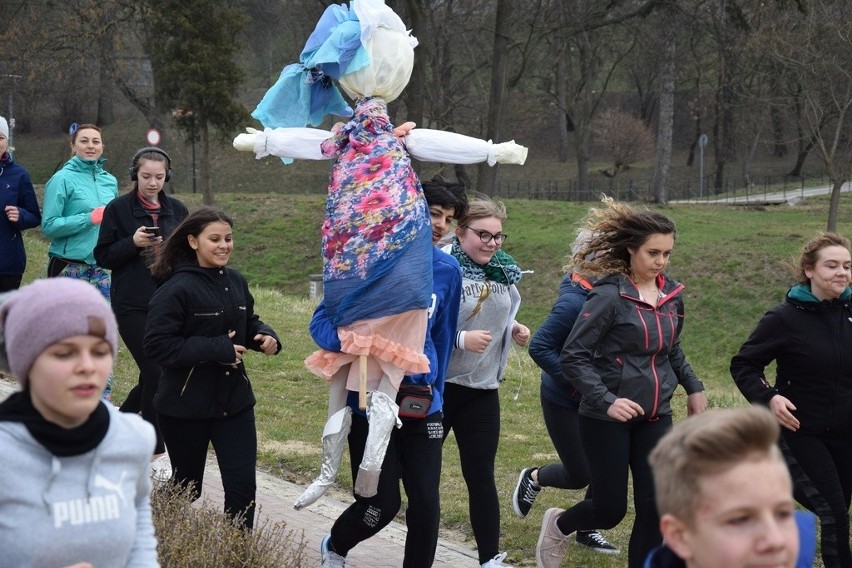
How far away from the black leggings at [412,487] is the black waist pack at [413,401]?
8 cm

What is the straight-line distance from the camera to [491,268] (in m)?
6.15

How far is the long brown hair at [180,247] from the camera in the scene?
5598mm

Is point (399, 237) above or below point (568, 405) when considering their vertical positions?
above

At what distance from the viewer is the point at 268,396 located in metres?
10.9

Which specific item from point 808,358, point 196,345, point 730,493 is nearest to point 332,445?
point 196,345

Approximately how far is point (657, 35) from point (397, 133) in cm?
3719

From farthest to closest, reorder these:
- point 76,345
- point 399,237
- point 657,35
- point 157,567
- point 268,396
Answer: point 657,35 < point 268,396 < point 399,237 < point 157,567 < point 76,345

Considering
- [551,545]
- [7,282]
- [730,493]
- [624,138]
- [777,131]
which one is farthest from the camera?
[777,131]

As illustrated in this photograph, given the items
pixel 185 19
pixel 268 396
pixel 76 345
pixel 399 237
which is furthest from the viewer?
pixel 185 19

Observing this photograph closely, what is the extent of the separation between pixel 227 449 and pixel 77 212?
10.4 feet

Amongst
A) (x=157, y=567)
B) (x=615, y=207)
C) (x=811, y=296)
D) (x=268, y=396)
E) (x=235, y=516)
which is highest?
(x=615, y=207)

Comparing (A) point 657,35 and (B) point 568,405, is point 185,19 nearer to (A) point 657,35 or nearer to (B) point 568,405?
(A) point 657,35

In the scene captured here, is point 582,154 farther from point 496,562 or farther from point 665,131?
point 496,562

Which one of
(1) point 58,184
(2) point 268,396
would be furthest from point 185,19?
(1) point 58,184
